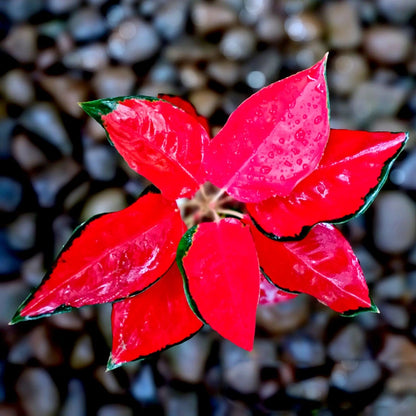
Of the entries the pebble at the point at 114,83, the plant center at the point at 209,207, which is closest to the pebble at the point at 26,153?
the pebble at the point at 114,83

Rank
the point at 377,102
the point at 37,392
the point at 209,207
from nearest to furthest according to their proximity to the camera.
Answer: the point at 209,207 < the point at 37,392 < the point at 377,102

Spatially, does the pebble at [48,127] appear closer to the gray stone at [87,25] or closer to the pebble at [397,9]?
the gray stone at [87,25]

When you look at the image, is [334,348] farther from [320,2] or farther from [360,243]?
[320,2]

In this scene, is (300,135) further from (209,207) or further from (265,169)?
(209,207)

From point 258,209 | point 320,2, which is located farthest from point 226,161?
point 320,2

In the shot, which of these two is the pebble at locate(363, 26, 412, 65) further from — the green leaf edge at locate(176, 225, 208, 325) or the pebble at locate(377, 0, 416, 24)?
the green leaf edge at locate(176, 225, 208, 325)

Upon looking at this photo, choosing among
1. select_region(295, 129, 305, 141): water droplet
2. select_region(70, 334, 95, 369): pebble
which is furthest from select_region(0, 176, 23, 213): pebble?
select_region(295, 129, 305, 141): water droplet

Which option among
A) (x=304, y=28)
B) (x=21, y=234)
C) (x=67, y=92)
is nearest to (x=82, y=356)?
(x=21, y=234)
